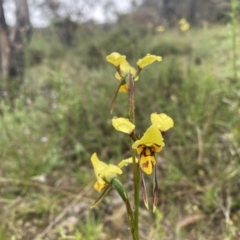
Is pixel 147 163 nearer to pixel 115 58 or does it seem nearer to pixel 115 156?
A: pixel 115 58

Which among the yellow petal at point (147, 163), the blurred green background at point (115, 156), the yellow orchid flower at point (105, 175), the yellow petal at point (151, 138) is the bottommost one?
the blurred green background at point (115, 156)

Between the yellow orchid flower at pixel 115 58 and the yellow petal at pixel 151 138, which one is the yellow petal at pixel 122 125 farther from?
the yellow orchid flower at pixel 115 58

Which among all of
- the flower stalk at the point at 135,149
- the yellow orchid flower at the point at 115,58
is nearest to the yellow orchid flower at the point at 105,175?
the flower stalk at the point at 135,149

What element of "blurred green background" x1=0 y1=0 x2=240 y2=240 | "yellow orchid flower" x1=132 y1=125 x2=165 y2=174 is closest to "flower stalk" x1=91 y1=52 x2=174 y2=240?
"yellow orchid flower" x1=132 y1=125 x2=165 y2=174

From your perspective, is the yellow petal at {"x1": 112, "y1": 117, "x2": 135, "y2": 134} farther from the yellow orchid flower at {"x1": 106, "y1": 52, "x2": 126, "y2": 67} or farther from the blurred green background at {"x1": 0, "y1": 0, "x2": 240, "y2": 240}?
the blurred green background at {"x1": 0, "y1": 0, "x2": 240, "y2": 240}

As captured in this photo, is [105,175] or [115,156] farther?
[115,156]

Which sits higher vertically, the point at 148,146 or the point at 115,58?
the point at 115,58

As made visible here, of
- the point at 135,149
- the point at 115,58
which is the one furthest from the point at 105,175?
the point at 115,58

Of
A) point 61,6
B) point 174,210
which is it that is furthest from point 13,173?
point 61,6

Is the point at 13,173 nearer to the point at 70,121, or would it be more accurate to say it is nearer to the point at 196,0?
the point at 70,121
